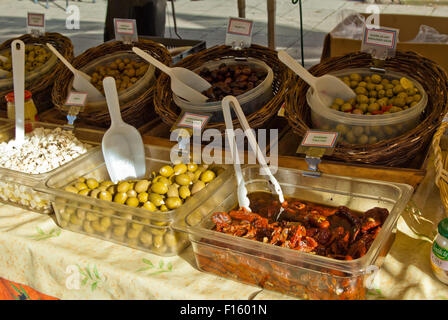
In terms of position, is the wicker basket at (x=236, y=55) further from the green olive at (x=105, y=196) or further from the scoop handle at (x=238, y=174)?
the green olive at (x=105, y=196)

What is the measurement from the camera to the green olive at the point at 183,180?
116cm

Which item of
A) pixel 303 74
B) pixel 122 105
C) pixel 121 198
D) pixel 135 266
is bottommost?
pixel 135 266

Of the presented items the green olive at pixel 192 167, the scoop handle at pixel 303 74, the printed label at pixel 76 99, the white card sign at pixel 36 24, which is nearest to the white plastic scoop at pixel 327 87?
the scoop handle at pixel 303 74

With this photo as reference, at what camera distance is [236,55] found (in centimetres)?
167

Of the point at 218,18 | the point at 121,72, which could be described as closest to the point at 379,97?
the point at 121,72

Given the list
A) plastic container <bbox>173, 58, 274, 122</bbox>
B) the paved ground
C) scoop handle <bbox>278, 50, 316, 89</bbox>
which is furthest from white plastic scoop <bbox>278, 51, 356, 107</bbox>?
the paved ground

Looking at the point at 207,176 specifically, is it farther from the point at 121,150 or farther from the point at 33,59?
the point at 33,59

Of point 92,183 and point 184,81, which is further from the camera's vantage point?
point 184,81

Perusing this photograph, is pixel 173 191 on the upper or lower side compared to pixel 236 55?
lower

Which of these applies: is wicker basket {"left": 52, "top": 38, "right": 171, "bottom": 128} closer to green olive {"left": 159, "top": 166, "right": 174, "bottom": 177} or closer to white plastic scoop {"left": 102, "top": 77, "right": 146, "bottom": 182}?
white plastic scoop {"left": 102, "top": 77, "right": 146, "bottom": 182}

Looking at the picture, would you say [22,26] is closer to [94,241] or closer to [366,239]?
[94,241]

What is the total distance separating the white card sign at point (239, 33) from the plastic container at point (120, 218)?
0.62 meters

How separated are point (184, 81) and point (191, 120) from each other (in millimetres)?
240

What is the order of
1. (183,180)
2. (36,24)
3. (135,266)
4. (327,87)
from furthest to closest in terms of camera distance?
(36,24) → (327,87) → (183,180) → (135,266)
